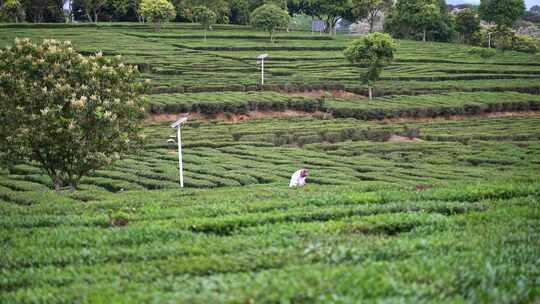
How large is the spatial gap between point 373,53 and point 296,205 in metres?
44.8

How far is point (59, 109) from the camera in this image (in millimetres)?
22141

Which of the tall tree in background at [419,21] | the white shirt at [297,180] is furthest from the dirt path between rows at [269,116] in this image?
the tall tree in background at [419,21]

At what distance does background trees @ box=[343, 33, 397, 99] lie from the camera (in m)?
58.1

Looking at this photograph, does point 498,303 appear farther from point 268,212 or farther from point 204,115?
point 204,115

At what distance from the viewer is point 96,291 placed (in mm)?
8844

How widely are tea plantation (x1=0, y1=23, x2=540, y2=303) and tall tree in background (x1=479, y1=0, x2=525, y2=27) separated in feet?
129

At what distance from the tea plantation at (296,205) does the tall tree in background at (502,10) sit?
39.5 m

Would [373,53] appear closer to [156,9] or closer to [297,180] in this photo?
[156,9]

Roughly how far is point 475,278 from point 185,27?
293 ft

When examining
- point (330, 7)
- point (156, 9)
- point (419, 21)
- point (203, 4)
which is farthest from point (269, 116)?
point (419, 21)

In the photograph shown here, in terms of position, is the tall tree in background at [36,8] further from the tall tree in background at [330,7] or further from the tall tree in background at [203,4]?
the tall tree in background at [330,7]

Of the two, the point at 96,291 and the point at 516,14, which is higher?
the point at 516,14

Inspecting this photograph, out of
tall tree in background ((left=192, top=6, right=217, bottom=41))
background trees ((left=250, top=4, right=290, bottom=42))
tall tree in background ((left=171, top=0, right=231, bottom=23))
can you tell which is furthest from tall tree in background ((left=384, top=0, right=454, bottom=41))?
tall tree in background ((left=192, top=6, right=217, bottom=41))

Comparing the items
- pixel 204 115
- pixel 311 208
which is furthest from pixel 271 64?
pixel 311 208
